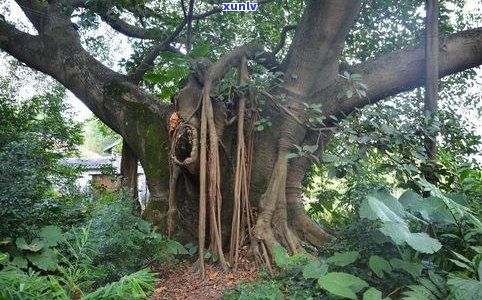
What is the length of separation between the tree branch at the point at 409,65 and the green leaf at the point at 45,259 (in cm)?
283

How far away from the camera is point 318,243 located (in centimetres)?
398

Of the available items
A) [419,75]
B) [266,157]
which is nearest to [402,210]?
[266,157]

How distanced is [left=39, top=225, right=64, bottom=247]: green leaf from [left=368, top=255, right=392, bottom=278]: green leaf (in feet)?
7.14

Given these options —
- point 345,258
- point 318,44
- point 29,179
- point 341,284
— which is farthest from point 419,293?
point 29,179

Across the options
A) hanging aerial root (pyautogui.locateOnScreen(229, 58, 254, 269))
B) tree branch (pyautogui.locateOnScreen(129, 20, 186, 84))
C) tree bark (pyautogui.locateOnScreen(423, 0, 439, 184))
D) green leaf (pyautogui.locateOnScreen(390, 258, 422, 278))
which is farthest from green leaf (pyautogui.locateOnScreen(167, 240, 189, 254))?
tree branch (pyautogui.locateOnScreen(129, 20, 186, 84))

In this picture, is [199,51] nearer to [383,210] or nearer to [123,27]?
[123,27]

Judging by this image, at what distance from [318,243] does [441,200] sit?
179cm

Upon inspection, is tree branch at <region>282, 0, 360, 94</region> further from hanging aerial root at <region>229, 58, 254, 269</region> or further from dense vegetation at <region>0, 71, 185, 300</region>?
dense vegetation at <region>0, 71, 185, 300</region>

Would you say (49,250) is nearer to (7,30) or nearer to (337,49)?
(337,49)

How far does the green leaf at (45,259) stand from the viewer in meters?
2.94

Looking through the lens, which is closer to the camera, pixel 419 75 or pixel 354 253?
pixel 354 253


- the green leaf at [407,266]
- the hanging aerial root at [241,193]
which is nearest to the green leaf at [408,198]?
the green leaf at [407,266]

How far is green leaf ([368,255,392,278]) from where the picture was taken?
2.36 meters

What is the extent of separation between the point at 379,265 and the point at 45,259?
2.23 meters
